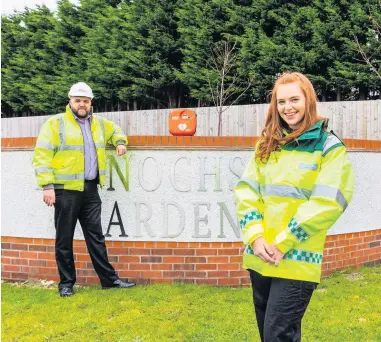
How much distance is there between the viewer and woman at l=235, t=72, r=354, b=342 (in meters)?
2.41

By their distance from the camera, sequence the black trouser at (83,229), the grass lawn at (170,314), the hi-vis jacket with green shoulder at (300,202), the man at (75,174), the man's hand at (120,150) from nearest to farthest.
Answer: the hi-vis jacket with green shoulder at (300,202) < the grass lawn at (170,314) < the man at (75,174) < the black trouser at (83,229) < the man's hand at (120,150)

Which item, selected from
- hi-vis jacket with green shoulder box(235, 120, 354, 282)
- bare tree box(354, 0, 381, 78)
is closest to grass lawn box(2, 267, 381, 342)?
hi-vis jacket with green shoulder box(235, 120, 354, 282)

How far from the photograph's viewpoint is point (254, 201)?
104 inches

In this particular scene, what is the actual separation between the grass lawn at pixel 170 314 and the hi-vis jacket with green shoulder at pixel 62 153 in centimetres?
114

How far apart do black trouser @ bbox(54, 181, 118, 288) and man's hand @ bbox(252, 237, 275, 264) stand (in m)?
2.88

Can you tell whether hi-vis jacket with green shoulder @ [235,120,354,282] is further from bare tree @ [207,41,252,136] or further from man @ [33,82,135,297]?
bare tree @ [207,41,252,136]

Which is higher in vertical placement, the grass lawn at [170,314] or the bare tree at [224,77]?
the bare tree at [224,77]

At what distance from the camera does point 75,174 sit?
494 centimetres

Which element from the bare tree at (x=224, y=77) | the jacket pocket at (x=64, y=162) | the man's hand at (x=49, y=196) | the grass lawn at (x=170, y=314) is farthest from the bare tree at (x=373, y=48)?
the man's hand at (x=49, y=196)

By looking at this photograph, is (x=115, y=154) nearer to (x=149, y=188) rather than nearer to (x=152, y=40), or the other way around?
(x=149, y=188)

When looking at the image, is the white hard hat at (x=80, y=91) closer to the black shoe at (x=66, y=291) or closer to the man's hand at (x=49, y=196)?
the man's hand at (x=49, y=196)

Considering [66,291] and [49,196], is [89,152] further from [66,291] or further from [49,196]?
[66,291]

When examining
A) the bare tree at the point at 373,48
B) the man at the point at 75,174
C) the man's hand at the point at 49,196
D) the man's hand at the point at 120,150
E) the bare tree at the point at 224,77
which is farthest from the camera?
the bare tree at the point at 224,77

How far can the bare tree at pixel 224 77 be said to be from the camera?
15.7 meters
